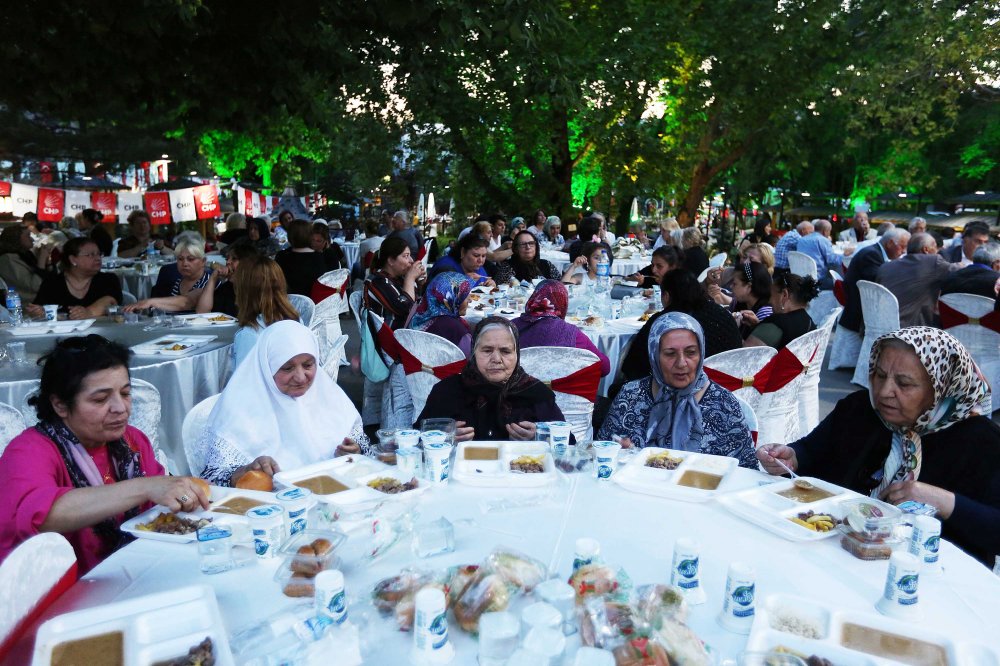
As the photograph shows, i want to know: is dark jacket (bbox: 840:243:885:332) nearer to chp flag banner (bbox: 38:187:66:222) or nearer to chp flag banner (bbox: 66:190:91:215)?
chp flag banner (bbox: 66:190:91:215)

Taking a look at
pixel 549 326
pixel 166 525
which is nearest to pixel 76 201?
pixel 549 326

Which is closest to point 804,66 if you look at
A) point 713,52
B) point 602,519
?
point 713,52

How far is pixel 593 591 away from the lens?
170cm

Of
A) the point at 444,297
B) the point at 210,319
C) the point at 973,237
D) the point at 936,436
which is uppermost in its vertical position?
the point at 973,237

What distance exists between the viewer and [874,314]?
25.0ft

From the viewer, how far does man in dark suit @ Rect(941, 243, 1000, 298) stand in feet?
22.4

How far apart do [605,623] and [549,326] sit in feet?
11.0

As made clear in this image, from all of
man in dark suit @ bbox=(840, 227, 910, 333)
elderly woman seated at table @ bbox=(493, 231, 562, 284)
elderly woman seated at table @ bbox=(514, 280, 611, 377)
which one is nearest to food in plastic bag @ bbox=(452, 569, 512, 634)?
elderly woman seated at table @ bbox=(514, 280, 611, 377)

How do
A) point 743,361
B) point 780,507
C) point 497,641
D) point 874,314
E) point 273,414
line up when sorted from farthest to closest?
1. point 874,314
2. point 743,361
3. point 273,414
4. point 780,507
5. point 497,641

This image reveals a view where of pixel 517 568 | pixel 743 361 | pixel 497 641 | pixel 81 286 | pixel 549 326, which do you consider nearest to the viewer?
pixel 497 641

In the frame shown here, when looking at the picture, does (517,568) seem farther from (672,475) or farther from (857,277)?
(857,277)

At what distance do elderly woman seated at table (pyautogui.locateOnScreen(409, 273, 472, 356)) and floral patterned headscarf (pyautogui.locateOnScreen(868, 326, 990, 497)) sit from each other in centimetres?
308

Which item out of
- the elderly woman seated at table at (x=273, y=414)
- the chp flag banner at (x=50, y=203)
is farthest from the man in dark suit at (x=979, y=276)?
the chp flag banner at (x=50, y=203)

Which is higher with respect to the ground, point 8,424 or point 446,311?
point 446,311
